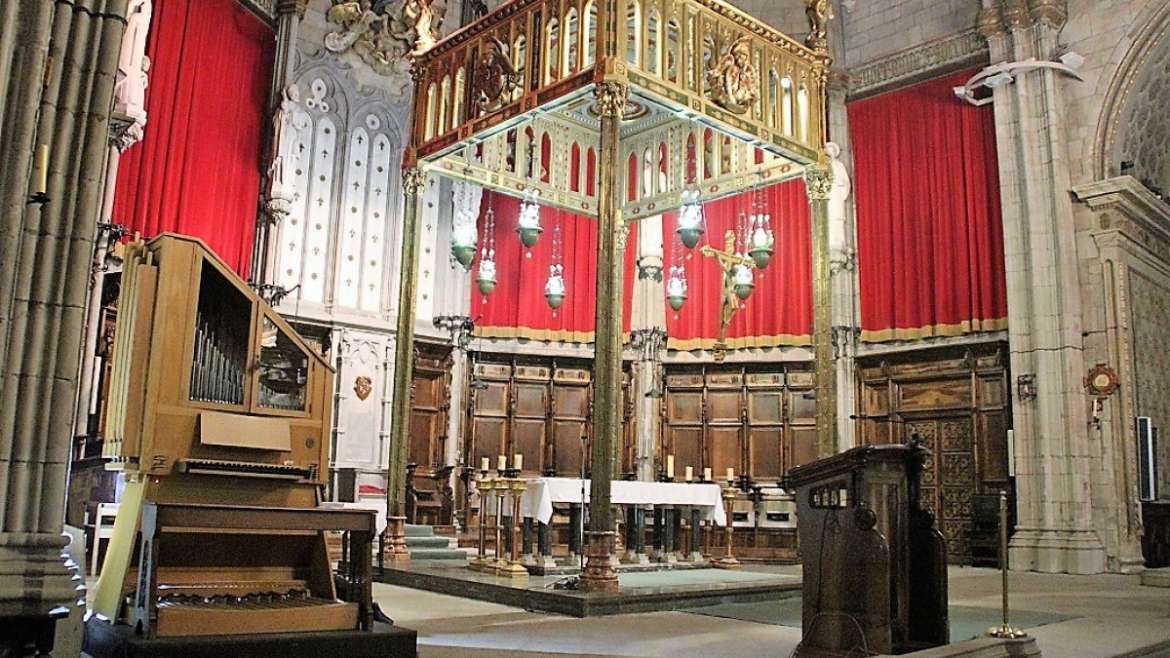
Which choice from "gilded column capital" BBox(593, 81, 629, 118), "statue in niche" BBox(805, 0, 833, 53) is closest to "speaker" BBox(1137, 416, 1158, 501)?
"statue in niche" BBox(805, 0, 833, 53)

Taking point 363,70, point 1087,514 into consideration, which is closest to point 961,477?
point 1087,514

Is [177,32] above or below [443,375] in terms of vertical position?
above

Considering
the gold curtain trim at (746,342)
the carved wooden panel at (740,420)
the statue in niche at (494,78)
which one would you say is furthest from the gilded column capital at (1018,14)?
the statue in niche at (494,78)

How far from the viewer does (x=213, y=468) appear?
5.00 m

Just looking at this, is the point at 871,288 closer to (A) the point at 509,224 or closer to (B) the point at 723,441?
(B) the point at 723,441

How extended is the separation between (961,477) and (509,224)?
7.22m

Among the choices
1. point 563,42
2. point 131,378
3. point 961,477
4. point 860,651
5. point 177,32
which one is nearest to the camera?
point 860,651

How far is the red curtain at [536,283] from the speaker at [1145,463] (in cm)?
697

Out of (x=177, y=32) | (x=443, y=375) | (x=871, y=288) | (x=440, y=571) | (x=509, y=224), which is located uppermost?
(x=177, y=32)

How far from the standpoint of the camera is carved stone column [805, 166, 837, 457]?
8.63 meters

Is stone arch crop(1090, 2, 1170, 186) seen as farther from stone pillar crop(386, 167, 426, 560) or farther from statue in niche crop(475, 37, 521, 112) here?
stone pillar crop(386, 167, 426, 560)

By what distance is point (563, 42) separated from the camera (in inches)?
304

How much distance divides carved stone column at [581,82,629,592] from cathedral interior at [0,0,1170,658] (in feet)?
0.11

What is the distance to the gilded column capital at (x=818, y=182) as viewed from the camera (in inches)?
357
